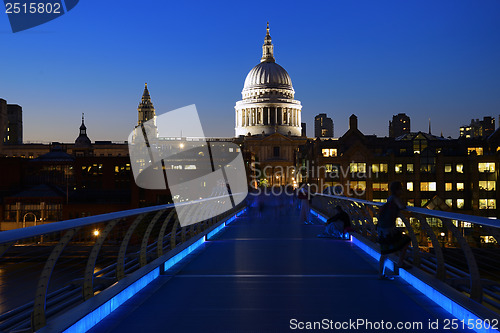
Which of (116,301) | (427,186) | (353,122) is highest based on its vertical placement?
(353,122)

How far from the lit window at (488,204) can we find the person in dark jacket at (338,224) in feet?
283

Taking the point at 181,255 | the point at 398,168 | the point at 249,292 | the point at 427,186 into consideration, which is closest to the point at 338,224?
the point at 181,255

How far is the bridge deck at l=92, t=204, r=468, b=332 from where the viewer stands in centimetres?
666

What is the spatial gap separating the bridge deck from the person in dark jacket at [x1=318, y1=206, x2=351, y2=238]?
3316 millimetres

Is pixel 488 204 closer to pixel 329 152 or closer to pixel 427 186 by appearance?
pixel 427 186

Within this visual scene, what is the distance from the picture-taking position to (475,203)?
95.4 meters

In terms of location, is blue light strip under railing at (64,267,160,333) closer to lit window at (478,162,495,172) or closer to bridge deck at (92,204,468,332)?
bridge deck at (92,204,468,332)

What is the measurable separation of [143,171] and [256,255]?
331 feet

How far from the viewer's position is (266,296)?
26.6 ft

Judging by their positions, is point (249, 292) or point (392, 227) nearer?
point (249, 292)

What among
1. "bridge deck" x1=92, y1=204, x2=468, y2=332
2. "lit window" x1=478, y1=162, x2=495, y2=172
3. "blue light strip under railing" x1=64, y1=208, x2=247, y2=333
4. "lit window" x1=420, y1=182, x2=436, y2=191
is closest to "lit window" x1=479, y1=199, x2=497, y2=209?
"lit window" x1=478, y1=162, x2=495, y2=172

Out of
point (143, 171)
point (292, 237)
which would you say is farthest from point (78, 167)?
point (292, 237)

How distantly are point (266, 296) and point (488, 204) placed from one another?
315 feet

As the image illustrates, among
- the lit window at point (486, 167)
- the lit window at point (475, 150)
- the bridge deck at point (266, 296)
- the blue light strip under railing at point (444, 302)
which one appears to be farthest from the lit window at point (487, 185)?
the blue light strip under railing at point (444, 302)
